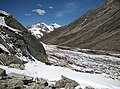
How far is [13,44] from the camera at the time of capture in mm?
21766

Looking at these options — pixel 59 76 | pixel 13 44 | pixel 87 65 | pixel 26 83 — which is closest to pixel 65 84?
pixel 59 76

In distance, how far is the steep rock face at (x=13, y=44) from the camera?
59.2ft

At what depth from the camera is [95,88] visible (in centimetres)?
1480

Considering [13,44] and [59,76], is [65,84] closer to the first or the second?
[59,76]

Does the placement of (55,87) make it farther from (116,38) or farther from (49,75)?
(116,38)

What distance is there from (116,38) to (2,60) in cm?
8235

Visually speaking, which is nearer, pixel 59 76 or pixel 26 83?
pixel 26 83

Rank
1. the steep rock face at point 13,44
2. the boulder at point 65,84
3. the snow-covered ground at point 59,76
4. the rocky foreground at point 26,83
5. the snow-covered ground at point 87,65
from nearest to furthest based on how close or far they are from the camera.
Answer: the rocky foreground at point 26,83, the boulder at point 65,84, the snow-covered ground at point 59,76, the steep rock face at point 13,44, the snow-covered ground at point 87,65

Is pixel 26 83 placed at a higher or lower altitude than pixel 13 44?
lower

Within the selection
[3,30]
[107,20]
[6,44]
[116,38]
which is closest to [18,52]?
[6,44]

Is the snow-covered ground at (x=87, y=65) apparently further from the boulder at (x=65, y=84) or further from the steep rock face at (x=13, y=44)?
the boulder at (x=65, y=84)

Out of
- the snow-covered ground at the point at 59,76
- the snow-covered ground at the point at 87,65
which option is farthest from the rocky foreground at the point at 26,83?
the snow-covered ground at the point at 87,65

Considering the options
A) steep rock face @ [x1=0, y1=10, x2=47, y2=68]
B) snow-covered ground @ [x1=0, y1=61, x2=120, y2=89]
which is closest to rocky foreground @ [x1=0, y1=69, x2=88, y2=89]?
snow-covered ground @ [x1=0, y1=61, x2=120, y2=89]

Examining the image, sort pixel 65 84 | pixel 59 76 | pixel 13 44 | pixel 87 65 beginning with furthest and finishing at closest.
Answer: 1. pixel 87 65
2. pixel 13 44
3. pixel 59 76
4. pixel 65 84
